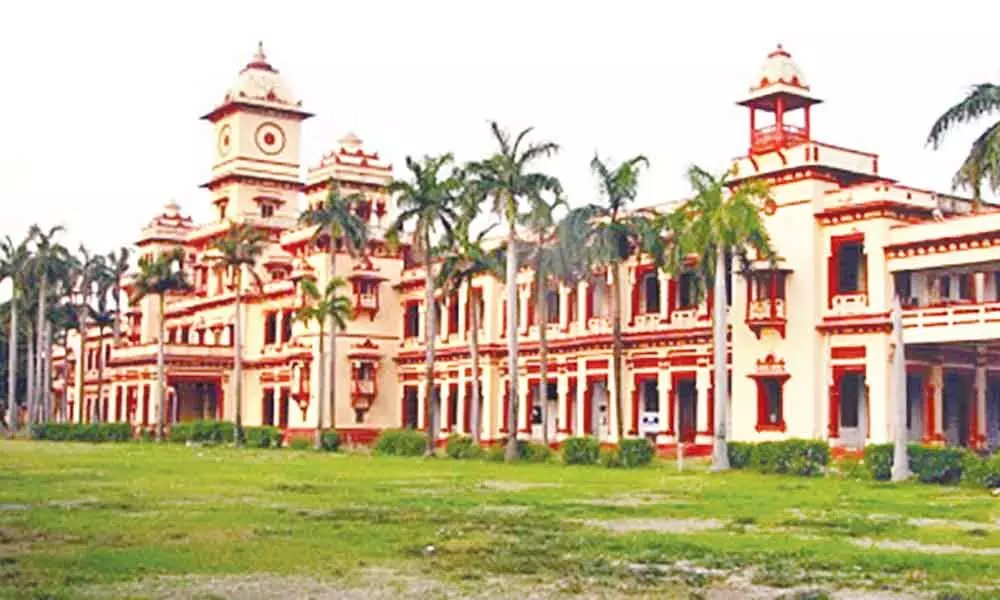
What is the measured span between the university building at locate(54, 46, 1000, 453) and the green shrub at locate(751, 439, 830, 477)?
2.76 m

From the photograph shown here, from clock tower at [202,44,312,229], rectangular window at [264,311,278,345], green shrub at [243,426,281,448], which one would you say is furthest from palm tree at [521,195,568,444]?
clock tower at [202,44,312,229]

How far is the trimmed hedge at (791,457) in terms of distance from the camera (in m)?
38.2

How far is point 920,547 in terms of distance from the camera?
61.9ft

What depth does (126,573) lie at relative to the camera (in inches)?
606

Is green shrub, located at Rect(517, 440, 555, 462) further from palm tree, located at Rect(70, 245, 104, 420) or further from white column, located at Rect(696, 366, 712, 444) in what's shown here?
palm tree, located at Rect(70, 245, 104, 420)

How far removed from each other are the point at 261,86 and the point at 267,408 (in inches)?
849

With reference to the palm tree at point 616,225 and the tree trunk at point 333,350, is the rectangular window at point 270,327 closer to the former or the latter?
the tree trunk at point 333,350

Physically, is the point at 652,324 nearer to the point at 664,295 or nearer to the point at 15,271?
the point at 664,295

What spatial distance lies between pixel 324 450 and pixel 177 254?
17.4 meters

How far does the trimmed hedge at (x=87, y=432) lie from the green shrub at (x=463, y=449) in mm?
27184

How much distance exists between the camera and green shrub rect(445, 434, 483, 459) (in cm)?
5031

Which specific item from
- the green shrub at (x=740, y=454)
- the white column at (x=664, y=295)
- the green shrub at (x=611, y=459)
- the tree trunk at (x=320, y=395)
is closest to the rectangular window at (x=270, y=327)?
the tree trunk at (x=320, y=395)

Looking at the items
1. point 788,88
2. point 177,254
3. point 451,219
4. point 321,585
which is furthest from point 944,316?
point 177,254

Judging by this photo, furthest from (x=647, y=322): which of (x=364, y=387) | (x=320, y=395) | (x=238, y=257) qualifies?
(x=238, y=257)
